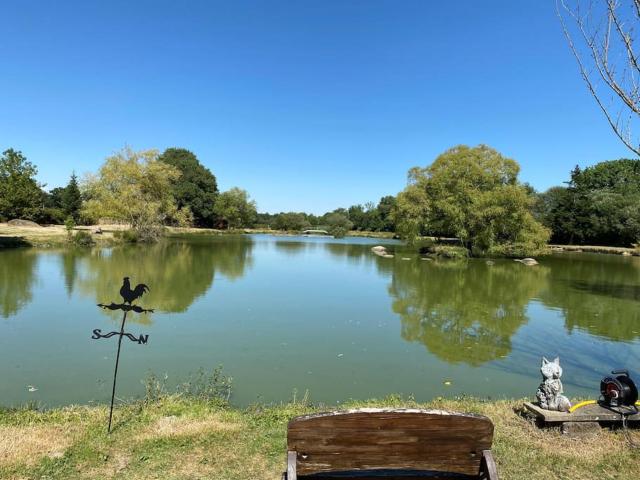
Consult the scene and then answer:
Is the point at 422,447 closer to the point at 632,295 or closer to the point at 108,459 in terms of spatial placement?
the point at 108,459

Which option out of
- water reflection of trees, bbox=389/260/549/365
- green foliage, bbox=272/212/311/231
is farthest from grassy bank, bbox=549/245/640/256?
green foliage, bbox=272/212/311/231

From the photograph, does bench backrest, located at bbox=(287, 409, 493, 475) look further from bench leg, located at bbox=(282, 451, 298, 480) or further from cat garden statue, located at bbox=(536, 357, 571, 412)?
cat garden statue, located at bbox=(536, 357, 571, 412)

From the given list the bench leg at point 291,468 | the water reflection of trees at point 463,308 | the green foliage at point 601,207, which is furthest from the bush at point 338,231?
the bench leg at point 291,468

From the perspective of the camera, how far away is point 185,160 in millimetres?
64188

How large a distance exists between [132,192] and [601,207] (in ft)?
166

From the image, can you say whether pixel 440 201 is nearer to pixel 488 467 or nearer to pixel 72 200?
pixel 488 467

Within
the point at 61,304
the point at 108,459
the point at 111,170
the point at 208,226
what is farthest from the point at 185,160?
the point at 108,459

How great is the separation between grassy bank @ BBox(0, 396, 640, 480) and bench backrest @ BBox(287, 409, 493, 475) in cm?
170

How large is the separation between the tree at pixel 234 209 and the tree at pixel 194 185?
4.46ft

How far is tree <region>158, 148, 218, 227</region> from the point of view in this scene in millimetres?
60906

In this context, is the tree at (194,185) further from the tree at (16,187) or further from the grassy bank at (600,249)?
the grassy bank at (600,249)

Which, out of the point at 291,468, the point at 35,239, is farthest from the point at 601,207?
the point at 291,468

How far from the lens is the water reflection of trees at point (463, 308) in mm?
8820

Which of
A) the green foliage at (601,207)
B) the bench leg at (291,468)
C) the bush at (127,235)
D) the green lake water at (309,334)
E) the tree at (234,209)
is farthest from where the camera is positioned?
the tree at (234,209)
